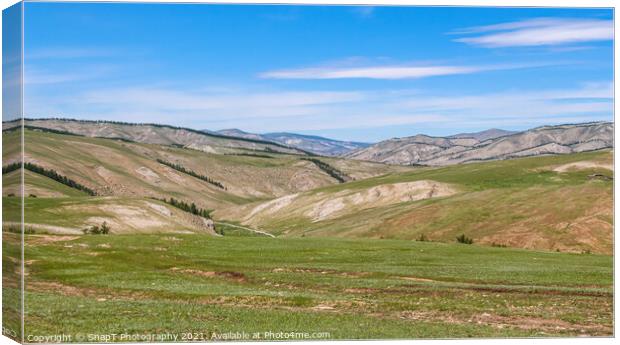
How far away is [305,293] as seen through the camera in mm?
52656

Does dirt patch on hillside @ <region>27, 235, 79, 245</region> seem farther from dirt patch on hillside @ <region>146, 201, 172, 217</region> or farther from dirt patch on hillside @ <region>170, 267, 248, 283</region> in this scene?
dirt patch on hillside @ <region>146, 201, 172, 217</region>

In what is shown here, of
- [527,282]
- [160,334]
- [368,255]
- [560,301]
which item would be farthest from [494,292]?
[368,255]

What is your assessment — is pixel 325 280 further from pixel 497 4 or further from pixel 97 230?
pixel 97 230

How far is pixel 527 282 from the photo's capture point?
61750 mm

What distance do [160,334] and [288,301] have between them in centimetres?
1049

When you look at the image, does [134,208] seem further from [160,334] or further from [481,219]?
[160,334]

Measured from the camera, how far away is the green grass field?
42.6m

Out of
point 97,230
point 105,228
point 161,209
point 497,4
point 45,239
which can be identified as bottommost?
point 97,230

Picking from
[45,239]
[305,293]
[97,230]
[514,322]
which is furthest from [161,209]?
[514,322]

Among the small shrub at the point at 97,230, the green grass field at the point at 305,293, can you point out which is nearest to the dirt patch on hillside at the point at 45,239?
the green grass field at the point at 305,293

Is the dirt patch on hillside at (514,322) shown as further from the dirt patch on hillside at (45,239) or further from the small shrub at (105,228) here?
the small shrub at (105,228)

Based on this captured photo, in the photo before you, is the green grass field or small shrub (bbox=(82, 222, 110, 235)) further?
small shrub (bbox=(82, 222, 110, 235))

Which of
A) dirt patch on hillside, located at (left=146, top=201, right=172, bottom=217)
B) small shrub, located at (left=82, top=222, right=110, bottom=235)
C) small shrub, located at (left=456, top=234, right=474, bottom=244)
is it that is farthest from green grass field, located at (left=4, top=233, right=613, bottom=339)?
dirt patch on hillside, located at (left=146, top=201, right=172, bottom=217)

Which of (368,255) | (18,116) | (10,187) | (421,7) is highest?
(421,7)
